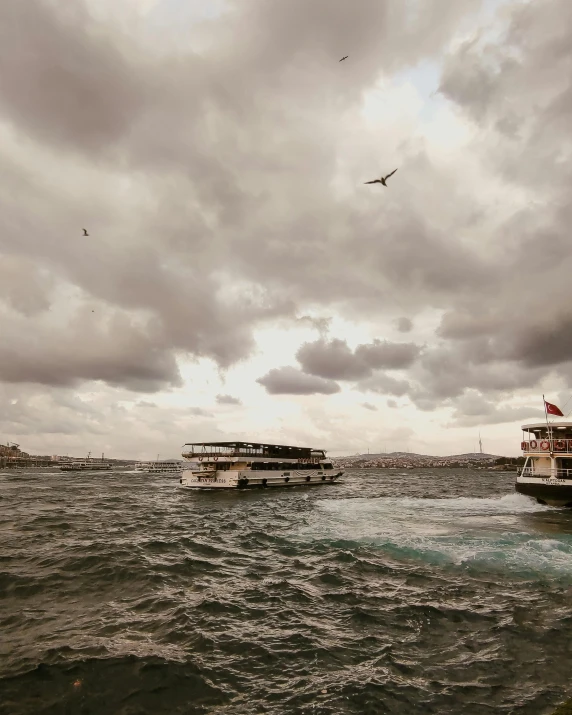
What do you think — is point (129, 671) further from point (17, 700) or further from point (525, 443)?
point (525, 443)

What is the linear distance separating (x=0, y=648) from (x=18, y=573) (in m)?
7.38

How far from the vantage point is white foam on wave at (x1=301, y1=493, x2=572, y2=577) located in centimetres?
2055

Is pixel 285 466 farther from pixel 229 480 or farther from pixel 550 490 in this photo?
pixel 550 490

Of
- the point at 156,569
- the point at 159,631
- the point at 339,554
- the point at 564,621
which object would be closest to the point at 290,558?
the point at 339,554

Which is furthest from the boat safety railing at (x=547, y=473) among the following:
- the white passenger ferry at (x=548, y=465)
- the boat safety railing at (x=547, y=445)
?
the boat safety railing at (x=547, y=445)

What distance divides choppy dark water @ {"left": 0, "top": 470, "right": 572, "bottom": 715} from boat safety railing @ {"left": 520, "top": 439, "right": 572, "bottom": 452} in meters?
21.8

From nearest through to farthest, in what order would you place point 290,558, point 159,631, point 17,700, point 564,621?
point 17,700, point 159,631, point 564,621, point 290,558

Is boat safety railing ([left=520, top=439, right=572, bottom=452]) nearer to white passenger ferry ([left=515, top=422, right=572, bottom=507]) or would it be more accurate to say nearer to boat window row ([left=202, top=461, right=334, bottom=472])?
white passenger ferry ([left=515, top=422, right=572, bottom=507])

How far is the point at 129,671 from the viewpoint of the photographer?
968 cm

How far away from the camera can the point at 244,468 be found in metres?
65.3

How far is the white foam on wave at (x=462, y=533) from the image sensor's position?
20.5 metres

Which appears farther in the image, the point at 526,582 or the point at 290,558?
the point at 290,558

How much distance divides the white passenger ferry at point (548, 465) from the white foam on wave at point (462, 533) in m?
1.88

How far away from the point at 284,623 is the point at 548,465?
44624 millimetres
